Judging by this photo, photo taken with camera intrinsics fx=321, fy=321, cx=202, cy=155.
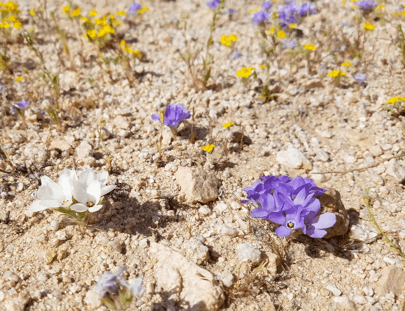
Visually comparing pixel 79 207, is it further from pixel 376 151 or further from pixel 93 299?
pixel 376 151

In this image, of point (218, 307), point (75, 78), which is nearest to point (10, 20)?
point (75, 78)

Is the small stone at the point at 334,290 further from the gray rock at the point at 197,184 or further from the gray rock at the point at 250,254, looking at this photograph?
the gray rock at the point at 197,184

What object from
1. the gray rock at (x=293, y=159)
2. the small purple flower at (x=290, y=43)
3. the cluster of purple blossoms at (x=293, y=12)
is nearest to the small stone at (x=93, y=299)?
the gray rock at (x=293, y=159)

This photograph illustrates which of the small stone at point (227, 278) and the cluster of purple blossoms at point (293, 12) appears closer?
the small stone at point (227, 278)

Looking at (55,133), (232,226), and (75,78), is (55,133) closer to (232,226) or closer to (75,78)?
(75,78)

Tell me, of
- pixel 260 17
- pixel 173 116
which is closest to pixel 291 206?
pixel 173 116

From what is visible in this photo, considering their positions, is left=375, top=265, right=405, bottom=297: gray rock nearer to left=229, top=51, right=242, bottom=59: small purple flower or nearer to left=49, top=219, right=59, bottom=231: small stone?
left=49, top=219, right=59, bottom=231: small stone
